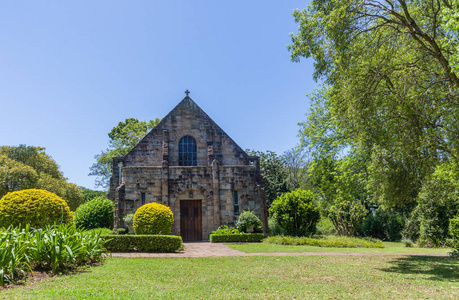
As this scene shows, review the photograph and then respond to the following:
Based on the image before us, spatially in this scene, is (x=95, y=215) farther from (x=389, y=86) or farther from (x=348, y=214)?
(x=389, y=86)

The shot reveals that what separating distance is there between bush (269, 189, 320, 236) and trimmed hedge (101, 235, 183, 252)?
9.11 meters

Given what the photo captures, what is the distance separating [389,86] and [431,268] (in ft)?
20.4

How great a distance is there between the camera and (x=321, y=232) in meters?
27.7

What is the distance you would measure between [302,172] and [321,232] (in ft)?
48.1

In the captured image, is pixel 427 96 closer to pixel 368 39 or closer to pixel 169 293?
pixel 368 39

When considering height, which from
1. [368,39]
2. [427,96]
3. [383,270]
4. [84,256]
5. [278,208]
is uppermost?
[368,39]

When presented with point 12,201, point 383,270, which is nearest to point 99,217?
point 12,201

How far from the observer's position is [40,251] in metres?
7.61

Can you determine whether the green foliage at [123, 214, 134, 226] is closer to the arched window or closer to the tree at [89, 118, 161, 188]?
the arched window

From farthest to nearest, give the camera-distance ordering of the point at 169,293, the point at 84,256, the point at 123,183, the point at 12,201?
1. the point at 123,183
2. the point at 12,201
3. the point at 84,256
4. the point at 169,293

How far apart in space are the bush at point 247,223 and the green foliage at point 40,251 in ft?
37.6

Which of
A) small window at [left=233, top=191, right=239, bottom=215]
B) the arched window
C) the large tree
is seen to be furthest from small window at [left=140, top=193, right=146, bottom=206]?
the large tree

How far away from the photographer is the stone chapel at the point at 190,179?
70.5ft

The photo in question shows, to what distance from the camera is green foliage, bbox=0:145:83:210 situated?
3203 cm
